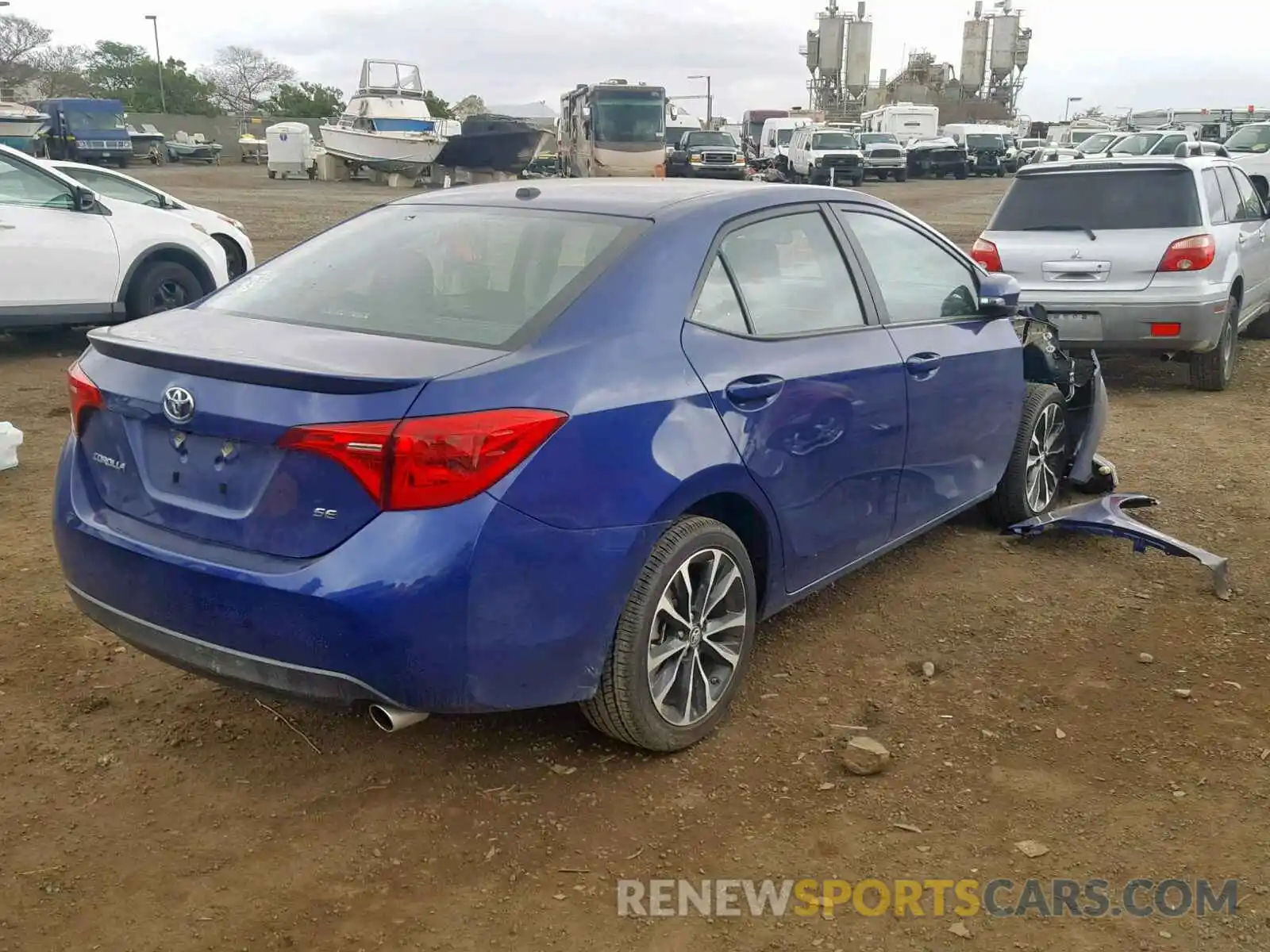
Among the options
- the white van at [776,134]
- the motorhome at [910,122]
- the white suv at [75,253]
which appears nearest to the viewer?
the white suv at [75,253]

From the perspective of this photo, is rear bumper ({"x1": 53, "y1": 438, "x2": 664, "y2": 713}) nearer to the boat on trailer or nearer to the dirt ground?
the dirt ground

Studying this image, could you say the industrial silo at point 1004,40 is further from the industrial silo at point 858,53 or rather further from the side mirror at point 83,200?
the side mirror at point 83,200

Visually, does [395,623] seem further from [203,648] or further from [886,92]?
[886,92]

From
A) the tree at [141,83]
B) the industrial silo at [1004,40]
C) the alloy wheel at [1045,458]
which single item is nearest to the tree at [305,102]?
the tree at [141,83]

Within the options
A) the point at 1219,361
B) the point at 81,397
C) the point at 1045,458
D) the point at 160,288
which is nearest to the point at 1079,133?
the point at 1219,361

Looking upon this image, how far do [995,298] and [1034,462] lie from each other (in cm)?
96

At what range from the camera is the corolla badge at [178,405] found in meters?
2.91

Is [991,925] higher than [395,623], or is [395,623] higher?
[395,623]

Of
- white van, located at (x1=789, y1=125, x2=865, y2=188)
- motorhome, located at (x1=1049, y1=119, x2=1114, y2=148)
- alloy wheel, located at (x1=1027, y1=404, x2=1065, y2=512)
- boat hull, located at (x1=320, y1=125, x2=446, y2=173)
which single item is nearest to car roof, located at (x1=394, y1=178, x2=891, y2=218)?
alloy wheel, located at (x1=1027, y1=404, x2=1065, y2=512)

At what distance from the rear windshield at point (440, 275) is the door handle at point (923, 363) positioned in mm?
1261

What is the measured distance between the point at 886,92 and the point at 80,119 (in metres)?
71.8

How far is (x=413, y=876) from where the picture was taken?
2863 mm

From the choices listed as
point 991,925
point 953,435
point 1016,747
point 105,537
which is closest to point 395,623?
point 105,537

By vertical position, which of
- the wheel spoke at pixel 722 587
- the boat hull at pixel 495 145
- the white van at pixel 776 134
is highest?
the white van at pixel 776 134
